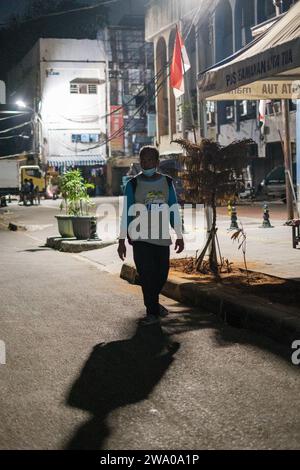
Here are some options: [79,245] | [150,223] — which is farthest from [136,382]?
[79,245]

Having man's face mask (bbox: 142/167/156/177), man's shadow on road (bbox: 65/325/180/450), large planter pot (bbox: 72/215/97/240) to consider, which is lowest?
man's shadow on road (bbox: 65/325/180/450)

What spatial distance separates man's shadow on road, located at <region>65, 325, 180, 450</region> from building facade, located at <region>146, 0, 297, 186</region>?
2700 cm

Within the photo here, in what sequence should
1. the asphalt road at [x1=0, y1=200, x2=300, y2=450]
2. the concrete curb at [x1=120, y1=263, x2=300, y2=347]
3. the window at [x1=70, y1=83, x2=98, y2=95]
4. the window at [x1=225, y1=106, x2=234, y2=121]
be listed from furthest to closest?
the window at [x1=70, y1=83, x2=98, y2=95], the window at [x1=225, y1=106, x2=234, y2=121], the concrete curb at [x1=120, y1=263, x2=300, y2=347], the asphalt road at [x1=0, y1=200, x2=300, y2=450]

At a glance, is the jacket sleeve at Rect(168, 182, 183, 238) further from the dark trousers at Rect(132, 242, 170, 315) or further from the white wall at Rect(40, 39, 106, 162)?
the white wall at Rect(40, 39, 106, 162)

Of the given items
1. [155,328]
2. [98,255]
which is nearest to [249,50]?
[155,328]

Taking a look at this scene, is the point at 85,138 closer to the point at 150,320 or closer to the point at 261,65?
the point at 261,65

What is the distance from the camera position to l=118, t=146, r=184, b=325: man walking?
7.16 meters

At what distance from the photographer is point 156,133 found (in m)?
54.3

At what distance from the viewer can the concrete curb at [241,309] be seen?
20.6 feet

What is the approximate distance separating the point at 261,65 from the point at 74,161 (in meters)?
49.2

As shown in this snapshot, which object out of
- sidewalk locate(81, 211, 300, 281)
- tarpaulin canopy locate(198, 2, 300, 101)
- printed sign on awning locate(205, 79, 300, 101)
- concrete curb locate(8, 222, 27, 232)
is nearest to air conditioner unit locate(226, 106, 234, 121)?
concrete curb locate(8, 222, 27, 232)

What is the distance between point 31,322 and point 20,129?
2261 inches

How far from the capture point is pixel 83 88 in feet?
192
